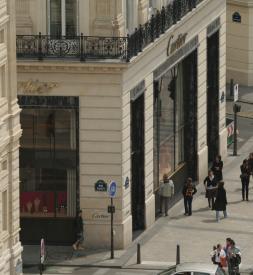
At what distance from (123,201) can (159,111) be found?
6414 millimetres

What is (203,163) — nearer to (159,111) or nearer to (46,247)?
(159,111)

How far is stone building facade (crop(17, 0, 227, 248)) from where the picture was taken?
65.8m

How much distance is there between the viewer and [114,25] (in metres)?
65.7

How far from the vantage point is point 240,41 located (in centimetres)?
9544

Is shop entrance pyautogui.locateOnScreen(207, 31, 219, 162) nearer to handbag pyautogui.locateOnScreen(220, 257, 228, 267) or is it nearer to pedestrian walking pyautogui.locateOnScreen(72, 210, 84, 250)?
pedestrian walking pyautogui.locateOnScreen(72, 210, 84, 250)

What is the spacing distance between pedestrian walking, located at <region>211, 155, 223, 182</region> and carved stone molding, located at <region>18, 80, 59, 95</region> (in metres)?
11.3

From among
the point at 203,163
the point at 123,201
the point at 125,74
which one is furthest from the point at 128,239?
the point at 203,163

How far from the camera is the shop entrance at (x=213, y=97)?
79.9 metres

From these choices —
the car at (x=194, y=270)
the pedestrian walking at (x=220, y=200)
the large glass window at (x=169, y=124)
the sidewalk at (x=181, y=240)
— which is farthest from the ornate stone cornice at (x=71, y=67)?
the car at (x=194, y=270)

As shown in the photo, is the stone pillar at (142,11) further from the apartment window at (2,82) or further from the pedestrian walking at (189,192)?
the apartment window at (2,82)

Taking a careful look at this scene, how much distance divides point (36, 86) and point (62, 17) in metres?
2.62

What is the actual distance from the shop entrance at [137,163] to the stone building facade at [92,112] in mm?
37

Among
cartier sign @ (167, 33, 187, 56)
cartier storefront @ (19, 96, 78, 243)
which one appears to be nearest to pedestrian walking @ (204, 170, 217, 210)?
cartier sign @ (167, 33, 187, 56)

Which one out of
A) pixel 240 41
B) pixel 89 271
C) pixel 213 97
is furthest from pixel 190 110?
pixel 240 41
